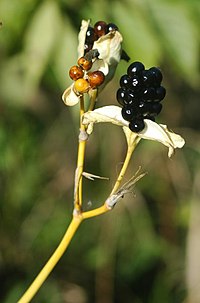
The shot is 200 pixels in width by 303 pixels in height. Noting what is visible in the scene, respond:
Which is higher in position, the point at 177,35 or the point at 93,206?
the point at 177,35

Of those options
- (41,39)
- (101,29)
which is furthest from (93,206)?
(101,29)

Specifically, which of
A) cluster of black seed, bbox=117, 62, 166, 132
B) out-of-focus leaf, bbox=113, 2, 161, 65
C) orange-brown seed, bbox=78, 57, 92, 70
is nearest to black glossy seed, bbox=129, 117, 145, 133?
cluster of black seed, bbox=117, 62, 166, 132

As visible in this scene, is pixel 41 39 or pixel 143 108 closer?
pixel 143 108

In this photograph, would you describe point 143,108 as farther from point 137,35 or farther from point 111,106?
point 137,35

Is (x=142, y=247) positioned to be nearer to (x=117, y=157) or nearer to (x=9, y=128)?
(x=117, y=157)

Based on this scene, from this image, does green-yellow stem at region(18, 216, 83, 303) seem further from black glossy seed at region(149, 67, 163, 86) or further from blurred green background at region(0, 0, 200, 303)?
blurred green background at region(0, 0, 200, 303)

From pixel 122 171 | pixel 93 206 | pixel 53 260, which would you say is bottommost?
pixel 93 206

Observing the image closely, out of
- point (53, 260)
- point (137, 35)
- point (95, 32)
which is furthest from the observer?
point (137, 35)
